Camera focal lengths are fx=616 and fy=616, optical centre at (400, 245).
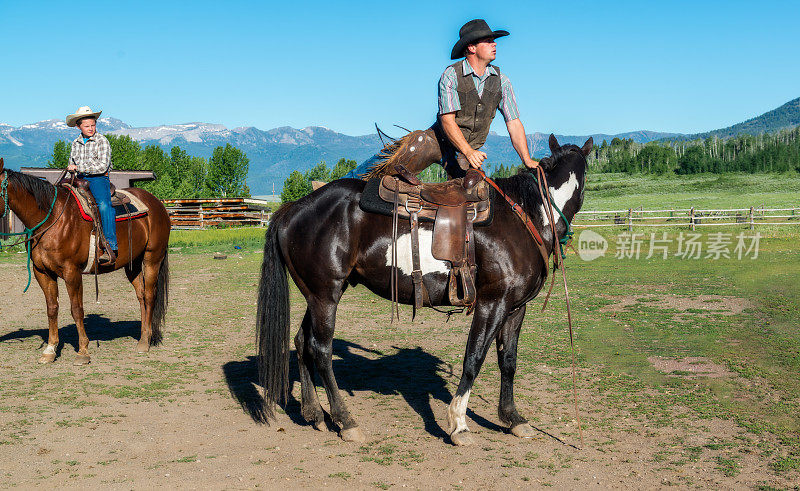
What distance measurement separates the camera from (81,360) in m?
8.23

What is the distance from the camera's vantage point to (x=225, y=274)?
18.7 metres

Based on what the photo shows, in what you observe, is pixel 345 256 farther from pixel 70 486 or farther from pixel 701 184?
pixel 701 184

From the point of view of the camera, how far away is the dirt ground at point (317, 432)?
15.7ft

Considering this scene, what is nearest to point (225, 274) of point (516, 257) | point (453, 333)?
point (453, 333)

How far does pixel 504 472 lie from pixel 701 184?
383 ft

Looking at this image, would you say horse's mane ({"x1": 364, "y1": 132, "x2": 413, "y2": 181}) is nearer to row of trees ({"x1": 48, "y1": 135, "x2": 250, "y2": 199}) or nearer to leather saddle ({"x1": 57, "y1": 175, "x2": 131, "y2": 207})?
leather saddle ({"x1": 57, "y1": 175, "x2": 131, "y2": 207})

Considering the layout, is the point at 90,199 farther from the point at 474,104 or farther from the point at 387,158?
the point at 474,104

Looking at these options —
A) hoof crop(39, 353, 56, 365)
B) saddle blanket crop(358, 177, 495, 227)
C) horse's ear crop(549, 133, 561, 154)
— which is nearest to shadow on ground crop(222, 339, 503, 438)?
saddle blanket crop(358, 177, 495, 227)

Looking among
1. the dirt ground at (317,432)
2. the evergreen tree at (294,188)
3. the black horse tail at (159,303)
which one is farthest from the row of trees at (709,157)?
the dirt ground at (317,432)

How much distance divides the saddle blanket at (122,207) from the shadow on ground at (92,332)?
2.13 m

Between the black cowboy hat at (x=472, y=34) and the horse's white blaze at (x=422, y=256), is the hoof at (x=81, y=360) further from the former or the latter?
the black cowboy hat at (x=472, y=34)

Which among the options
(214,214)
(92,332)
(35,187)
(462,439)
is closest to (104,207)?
(35,187)

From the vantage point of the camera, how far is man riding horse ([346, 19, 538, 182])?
217 inches

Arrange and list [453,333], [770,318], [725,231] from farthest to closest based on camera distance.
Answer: [725,231] → [770,318] → [453,333]
